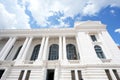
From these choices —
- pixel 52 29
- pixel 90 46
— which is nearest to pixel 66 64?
pixel 90 46

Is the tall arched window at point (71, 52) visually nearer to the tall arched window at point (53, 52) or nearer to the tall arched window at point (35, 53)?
the tall arched window at point (53, 52)

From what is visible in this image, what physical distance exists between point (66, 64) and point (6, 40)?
47.8ft

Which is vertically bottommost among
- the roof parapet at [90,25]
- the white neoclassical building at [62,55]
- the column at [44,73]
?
the column at [44,73]

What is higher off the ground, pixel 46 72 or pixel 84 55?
pixel 84 55

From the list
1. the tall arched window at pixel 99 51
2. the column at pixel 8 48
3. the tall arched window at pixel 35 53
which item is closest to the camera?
the tall arched window at pixel 99 51

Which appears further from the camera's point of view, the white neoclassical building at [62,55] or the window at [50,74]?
the window at [50,74]

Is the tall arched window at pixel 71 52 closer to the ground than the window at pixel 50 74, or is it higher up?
higher up

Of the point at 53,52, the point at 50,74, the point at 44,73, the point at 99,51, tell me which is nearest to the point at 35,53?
the point at 53,52

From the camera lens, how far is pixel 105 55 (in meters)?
19.9

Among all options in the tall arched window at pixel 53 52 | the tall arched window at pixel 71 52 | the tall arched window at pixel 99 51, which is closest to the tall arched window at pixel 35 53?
the tall arched window at pixel 53 52

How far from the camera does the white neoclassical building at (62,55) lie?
17.6 meters

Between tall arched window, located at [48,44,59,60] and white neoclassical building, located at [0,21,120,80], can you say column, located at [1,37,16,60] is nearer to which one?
white neoclassical building, located at [0,21,120,80]

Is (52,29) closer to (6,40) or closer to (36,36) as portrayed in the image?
(36,36)

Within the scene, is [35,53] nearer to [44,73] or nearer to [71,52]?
[71,52]
